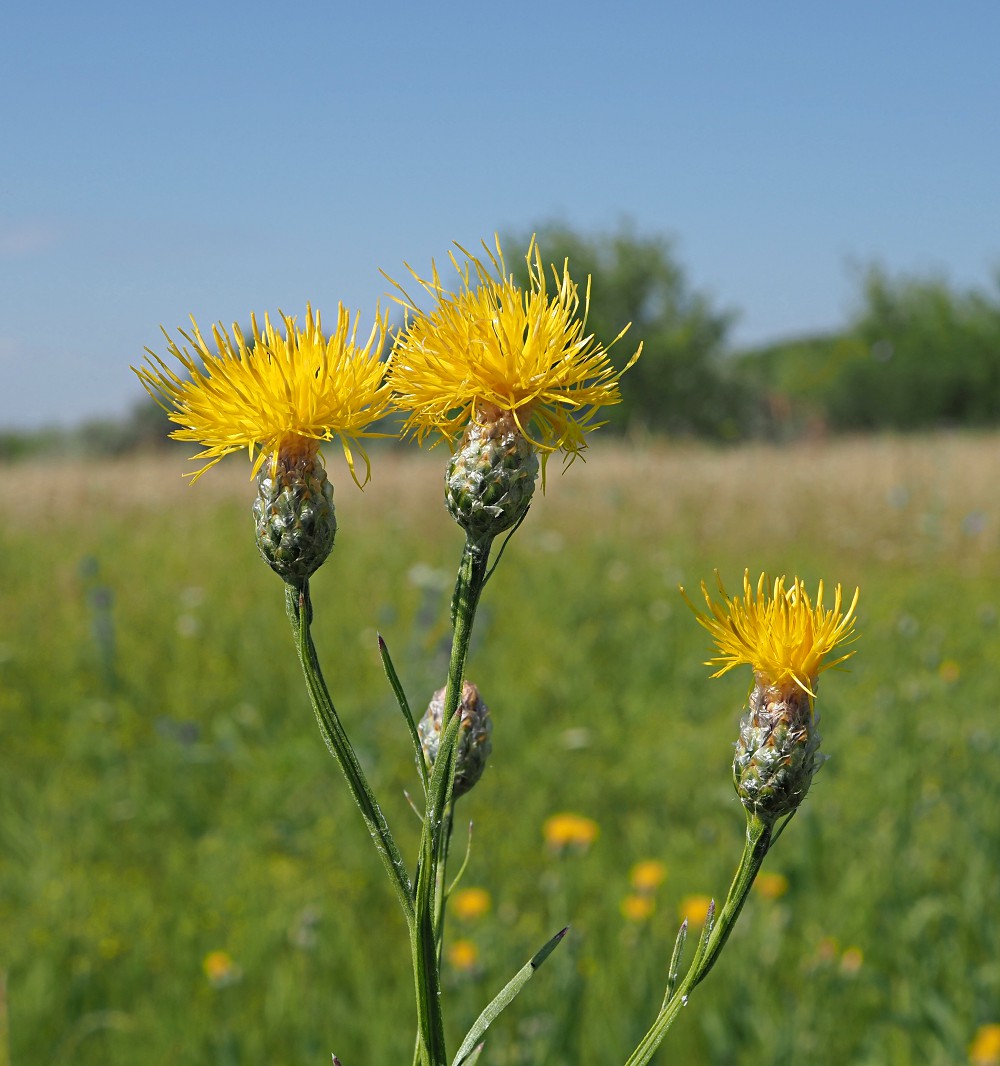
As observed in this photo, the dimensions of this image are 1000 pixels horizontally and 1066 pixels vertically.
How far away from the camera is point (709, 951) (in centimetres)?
67

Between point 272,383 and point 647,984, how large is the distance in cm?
240

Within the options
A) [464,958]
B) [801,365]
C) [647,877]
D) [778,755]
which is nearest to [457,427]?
[778,755]

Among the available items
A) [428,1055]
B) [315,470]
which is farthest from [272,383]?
[428,1055]

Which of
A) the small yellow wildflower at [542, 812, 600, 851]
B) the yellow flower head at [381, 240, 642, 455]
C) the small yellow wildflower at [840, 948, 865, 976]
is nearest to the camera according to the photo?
the yellow flower head at [381, 240, 642, 455]

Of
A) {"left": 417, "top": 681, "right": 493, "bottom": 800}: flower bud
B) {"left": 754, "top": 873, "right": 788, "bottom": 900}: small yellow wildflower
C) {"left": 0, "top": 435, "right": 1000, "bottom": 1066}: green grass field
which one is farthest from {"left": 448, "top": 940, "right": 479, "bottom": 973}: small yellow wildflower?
{"left": 417, "top": 681, "right": 493, "bottom": 800}: flower bud

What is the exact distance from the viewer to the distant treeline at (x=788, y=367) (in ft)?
97.8

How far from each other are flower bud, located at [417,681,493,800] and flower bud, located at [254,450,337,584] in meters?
0.18

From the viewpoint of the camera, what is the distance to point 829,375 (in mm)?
33844

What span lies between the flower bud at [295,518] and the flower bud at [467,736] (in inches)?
7.2

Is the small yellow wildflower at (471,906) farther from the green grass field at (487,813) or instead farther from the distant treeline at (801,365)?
the distant treeline at (801,365)

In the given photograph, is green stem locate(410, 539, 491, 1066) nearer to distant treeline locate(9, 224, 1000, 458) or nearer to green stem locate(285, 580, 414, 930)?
green stem locate(285, 580, 414, 930)

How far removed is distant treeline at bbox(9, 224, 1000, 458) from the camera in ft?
97.8

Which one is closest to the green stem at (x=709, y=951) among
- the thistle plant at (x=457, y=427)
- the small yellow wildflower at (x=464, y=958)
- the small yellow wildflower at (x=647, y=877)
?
the thistle plant at (x=457, y=427)

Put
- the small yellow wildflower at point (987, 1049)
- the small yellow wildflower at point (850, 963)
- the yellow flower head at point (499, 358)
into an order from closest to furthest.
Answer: the yellow flower head at point (499, 358), the small yellow wildflower at point (987, 1049), the small yellow wildflower at point (850, 963)
